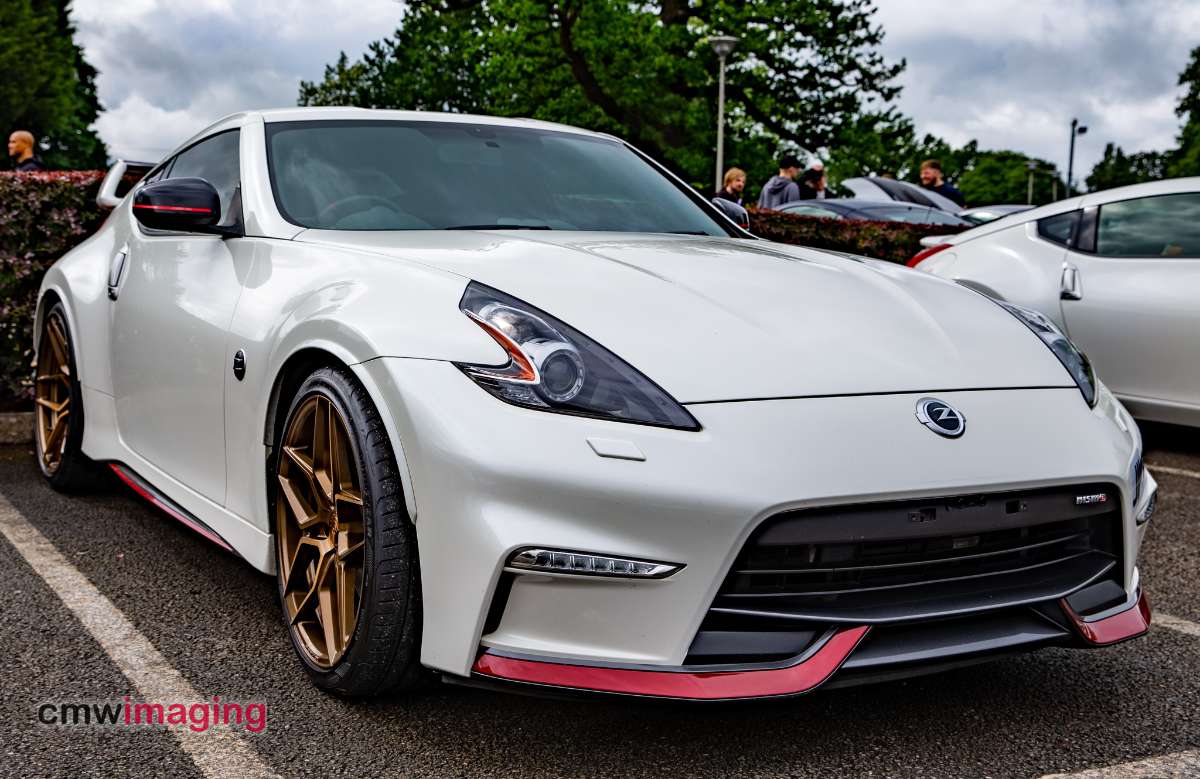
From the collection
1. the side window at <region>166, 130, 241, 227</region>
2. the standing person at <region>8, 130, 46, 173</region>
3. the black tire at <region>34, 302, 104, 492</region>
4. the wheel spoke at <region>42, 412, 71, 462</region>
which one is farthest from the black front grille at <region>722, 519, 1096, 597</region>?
the standing person at <region>8, 130, 46, 173</region>

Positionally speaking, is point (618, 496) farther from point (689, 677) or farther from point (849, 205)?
point (849, 205)

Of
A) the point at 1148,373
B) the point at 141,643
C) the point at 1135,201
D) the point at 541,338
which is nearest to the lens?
the point at 541,338

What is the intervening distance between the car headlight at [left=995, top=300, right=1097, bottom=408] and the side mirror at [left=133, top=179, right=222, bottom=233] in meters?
2.12

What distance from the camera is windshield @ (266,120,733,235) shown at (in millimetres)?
3375

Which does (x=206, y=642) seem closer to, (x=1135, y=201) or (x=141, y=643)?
(x=141, y=643)

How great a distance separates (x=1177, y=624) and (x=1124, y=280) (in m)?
2.81

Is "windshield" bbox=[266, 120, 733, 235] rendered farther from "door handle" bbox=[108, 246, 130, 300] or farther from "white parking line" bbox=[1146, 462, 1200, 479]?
"white parking line" bbox=[1146, 462, 1200, 479]

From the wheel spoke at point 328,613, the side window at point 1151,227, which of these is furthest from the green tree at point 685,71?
the wheel spoke at point 328,613

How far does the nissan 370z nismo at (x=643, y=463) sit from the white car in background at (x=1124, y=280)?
9.06 ft

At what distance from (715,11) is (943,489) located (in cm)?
3056

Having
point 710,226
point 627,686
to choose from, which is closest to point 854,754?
point 627,686

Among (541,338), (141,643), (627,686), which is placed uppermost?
(541,338)

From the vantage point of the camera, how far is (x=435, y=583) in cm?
232

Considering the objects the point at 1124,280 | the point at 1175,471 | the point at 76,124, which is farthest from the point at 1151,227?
the point at 76,124
